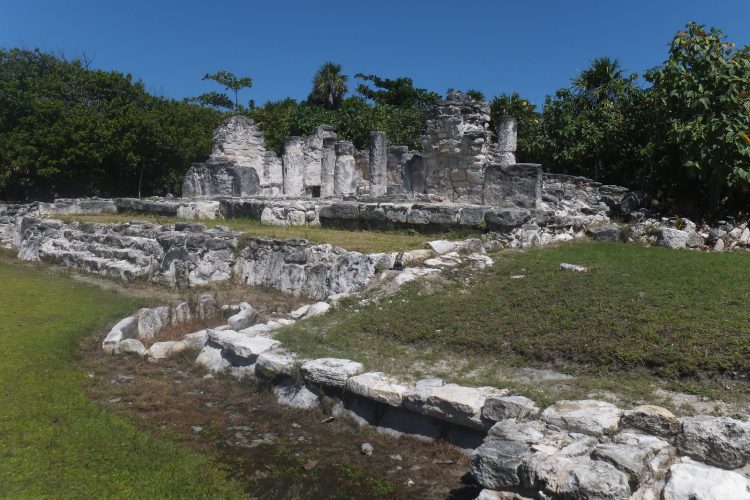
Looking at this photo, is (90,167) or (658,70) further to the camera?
(90,167)

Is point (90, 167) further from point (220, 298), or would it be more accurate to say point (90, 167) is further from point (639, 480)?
point (639, 480)

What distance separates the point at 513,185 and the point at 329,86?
102 ft

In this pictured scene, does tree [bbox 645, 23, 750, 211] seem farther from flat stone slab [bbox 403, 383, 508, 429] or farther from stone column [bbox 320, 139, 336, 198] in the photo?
stone column [bbox 320, 139, 336, 198]

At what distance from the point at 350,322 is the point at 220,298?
2.93 meters

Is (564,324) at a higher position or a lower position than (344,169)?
lower

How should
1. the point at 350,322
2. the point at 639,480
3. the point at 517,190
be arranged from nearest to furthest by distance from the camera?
1. the point at 639,480
2. the point at 350,322
3. the point at 517,190

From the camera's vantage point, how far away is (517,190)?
446 inches

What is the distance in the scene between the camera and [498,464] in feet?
11.4

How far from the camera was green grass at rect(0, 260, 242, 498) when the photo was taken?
3.78 metres

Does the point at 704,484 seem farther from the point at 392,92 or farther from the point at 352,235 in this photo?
the point at 392,92

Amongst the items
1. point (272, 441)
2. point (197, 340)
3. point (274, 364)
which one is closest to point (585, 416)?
point (272, 441)

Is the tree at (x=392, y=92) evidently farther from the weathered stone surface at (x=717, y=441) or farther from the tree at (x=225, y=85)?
the weathered stone surface at (x=717, y=441)

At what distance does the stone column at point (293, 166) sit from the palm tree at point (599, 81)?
9232mm

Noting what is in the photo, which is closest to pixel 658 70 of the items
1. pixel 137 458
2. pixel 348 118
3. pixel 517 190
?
pixel 517 190
